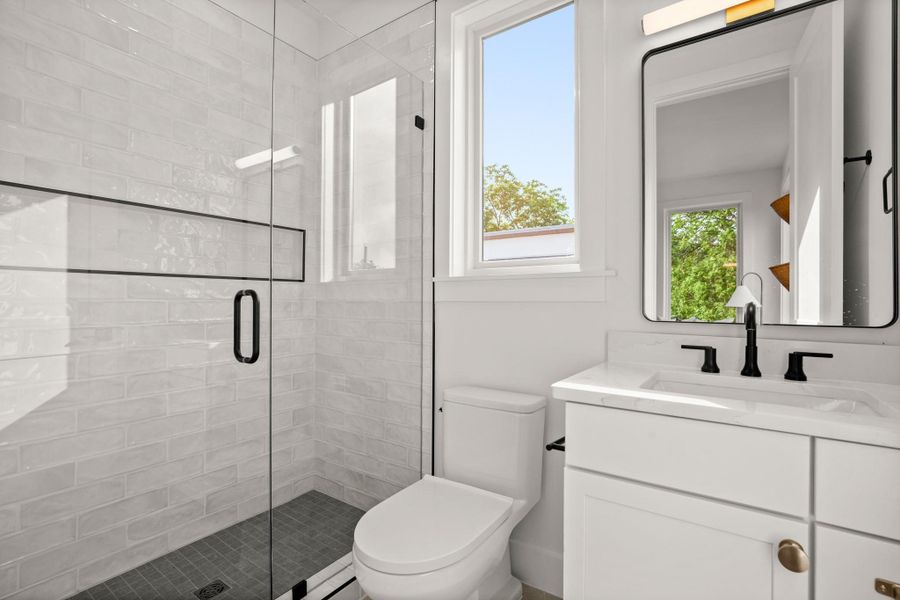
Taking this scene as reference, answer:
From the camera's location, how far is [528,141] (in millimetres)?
1833

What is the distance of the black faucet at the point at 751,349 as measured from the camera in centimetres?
119

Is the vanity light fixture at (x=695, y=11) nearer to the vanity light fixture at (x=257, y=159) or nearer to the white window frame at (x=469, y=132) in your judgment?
the white window frame at (x=469, y=132)

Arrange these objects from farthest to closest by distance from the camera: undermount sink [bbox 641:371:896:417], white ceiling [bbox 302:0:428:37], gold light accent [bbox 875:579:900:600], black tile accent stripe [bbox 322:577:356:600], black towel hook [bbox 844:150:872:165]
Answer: white ceiling [bbox 302:0:428:37], black tile accent stripe [bbox 322:577:356:600], black towel hook [bbox 844:150:872:165], undermount sink [bbox 641:371:896:417], gold light accent [bbox 875:579:900:600]

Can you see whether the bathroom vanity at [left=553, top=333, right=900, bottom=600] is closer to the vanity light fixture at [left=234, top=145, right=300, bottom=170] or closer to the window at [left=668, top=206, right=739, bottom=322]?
the window at [left=668, top=206, right=739, bottom=322]

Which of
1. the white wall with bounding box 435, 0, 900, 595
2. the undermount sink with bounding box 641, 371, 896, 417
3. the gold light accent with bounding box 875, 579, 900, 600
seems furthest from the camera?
the white wall with bounding box 435, 0, 900, 595

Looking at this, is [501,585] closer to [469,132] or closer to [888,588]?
[888,588]

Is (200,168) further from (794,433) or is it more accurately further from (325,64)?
(794,433)

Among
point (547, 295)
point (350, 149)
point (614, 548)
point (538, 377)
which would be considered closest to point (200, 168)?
point (350, 149)

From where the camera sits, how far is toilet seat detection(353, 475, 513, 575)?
1108 mm

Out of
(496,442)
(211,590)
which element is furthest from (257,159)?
(211,590)

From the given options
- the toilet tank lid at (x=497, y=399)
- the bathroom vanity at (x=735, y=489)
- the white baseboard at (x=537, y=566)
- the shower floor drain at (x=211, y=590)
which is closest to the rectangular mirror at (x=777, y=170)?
the bathroom vanity at (x=735, y=489)

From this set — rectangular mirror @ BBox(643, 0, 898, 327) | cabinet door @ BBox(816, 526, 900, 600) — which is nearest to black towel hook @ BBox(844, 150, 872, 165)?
rectangular mirror @ BBox(643, 0, 898, 327)

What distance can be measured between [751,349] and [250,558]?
1.69 m

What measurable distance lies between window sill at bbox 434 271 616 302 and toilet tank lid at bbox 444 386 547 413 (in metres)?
0.36
